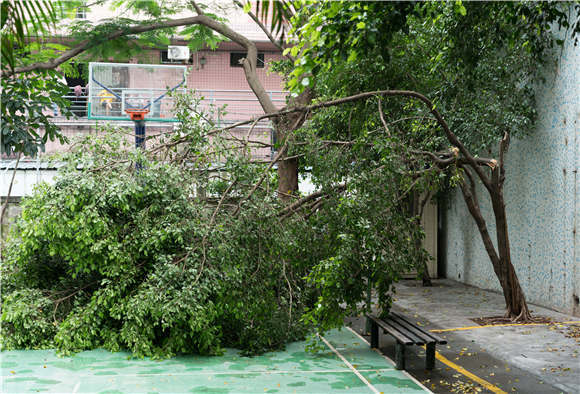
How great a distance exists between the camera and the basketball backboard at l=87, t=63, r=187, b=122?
15436mm

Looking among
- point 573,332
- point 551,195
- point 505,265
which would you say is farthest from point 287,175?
point 573,332

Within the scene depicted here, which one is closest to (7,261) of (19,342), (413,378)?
(19,342)

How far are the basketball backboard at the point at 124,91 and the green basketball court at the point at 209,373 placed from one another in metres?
8.22

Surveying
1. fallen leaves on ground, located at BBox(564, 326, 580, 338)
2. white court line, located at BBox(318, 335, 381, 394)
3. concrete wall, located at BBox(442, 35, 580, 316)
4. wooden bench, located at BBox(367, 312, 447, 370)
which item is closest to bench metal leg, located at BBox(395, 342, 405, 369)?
wooden bench, located at BBox(367, 312, 447, 370)

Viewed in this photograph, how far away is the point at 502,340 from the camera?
9789mm

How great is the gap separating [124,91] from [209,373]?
32.1ft

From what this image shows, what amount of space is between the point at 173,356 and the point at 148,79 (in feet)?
30.8

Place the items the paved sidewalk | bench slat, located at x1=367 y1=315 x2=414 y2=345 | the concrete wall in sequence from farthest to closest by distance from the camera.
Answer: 1. the concrete wall
2. bench slat, located at x1=367 y1=315 x2=414 y2=345
3. the paved sidewalk

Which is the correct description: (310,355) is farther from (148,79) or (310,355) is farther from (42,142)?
(148,79)

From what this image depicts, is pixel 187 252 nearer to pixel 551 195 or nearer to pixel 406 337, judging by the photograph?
pixel 406 337

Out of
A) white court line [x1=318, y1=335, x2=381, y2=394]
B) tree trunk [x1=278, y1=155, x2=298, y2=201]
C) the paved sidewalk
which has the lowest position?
white court line [x1=318, y1=335, x2=381, y2=394]

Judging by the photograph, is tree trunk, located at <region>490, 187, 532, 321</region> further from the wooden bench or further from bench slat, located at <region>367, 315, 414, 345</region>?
bench slat, located at <region>367, 315, 414, 345</region>

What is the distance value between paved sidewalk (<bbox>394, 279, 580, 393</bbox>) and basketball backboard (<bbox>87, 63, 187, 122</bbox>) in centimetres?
814

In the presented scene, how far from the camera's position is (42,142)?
931cm
